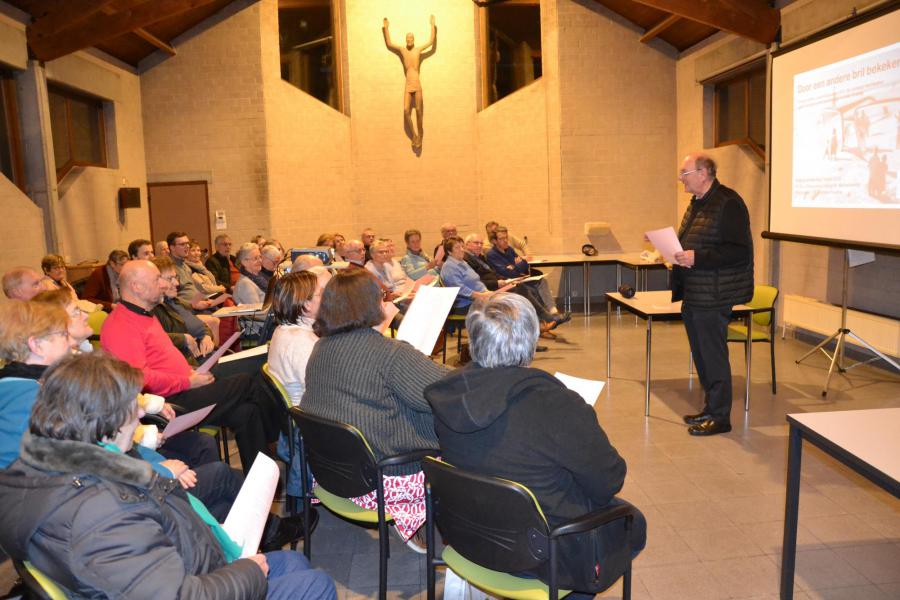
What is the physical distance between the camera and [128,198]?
9.27m

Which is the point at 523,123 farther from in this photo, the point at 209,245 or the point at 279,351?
the point at 279,351

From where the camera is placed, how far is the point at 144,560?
1.42 metres

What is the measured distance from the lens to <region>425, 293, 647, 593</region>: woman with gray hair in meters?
1.82

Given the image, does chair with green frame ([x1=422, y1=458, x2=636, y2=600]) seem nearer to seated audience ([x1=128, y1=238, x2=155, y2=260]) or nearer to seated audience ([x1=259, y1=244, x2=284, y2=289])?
seated audience ([x1=259, y1=244, x2=284, y2=289])

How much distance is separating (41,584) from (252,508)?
22.7 inches

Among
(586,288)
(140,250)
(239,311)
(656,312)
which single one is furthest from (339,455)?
(586,288)

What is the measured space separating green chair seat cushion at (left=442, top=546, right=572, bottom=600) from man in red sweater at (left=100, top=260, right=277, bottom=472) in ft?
5.30

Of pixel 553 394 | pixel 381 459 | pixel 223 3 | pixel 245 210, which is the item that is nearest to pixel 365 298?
pixel 381 459

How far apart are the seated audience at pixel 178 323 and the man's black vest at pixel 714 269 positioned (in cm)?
304

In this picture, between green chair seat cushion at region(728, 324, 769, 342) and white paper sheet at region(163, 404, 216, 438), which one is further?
green chair seat cushion at region(728, 324, 769, 342)

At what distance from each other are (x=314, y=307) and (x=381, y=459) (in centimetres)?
107

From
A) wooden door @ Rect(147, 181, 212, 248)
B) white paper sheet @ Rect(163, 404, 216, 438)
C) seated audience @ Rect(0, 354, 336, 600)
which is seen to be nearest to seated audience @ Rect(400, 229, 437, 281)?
wooden door @ Rect(147, 181, 212, 248)

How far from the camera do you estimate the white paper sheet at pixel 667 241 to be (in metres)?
4.10

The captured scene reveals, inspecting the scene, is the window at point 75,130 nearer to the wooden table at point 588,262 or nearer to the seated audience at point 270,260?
the seated audience at point 270,260
